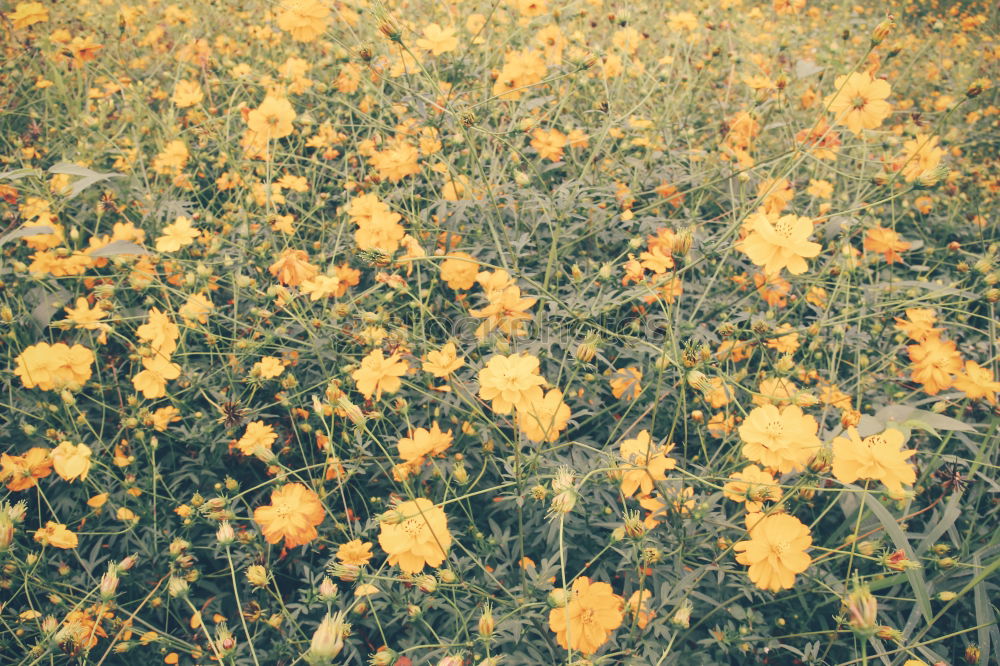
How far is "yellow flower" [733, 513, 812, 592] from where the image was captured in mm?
967

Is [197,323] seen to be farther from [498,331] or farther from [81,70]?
[81,70]

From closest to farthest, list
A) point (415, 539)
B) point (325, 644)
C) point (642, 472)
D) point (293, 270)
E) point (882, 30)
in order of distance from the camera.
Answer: point (325, 644), point (415, 539), point (642, 472), point (882, 30), point (293, 270)

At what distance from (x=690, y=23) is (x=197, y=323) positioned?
6.28 ft

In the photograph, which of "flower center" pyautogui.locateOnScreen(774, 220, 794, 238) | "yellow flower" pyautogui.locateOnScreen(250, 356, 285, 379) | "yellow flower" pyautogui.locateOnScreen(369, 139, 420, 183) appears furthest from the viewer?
"yellow flower" pyautogui.locateOnScreen(369, 139, 420, 183)

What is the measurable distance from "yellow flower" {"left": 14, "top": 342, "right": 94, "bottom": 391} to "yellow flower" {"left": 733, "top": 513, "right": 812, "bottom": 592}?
4.67 feet

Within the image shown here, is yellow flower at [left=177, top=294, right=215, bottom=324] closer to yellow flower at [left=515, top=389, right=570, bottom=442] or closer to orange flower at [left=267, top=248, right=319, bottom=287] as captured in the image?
orange flower at [left=267, top=248, right=319, bottom=287]

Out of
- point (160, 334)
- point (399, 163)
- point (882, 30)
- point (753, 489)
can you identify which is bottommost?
point (160, 334)

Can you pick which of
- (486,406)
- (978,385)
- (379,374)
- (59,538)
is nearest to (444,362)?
(379,374)

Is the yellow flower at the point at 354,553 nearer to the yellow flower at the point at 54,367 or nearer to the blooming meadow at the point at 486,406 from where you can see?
the blooming meadow at the point at 486,406

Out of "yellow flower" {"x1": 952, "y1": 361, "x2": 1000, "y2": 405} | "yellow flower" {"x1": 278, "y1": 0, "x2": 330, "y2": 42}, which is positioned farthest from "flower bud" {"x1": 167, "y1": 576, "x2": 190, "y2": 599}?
"yellow flower" {"x1": 952, "y1": 361, "x2": 1000, "y2": 405}

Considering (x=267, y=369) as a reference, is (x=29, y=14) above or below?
above

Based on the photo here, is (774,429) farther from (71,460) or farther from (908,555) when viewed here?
(71,460)

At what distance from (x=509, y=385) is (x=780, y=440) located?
47cm

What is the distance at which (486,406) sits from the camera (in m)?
1.37
